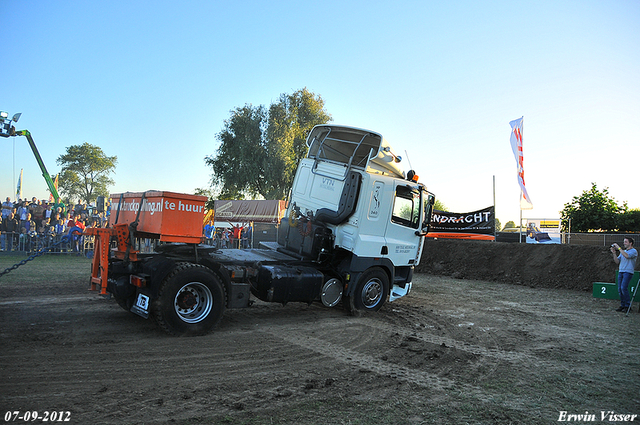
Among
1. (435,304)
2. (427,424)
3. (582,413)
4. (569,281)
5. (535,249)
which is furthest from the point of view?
(535,249)

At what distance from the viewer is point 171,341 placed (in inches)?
243

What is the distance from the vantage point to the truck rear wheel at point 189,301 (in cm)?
625

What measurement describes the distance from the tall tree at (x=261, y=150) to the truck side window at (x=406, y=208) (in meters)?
30.9

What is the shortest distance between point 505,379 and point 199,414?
3.49 m

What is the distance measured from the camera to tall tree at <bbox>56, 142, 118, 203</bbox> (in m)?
56.4

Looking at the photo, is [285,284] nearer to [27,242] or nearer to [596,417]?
[596,417]

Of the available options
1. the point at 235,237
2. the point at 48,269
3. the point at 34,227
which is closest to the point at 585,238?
the point at 235,237

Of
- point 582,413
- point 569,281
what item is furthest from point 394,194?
point 569,281

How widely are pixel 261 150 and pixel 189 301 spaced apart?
34.4 meters

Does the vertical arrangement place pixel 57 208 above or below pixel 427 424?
above

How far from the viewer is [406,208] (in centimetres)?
920

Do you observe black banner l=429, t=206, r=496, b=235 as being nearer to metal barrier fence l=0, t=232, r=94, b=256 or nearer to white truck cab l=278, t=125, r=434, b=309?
white truck cab l=278, t=125, r=434, b=309

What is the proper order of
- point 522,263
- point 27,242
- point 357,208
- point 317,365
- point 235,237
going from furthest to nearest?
point 235,237, point 27,242, point 522,263, point 357,208, point 317,365

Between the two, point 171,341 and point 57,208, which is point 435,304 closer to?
point 171,341
